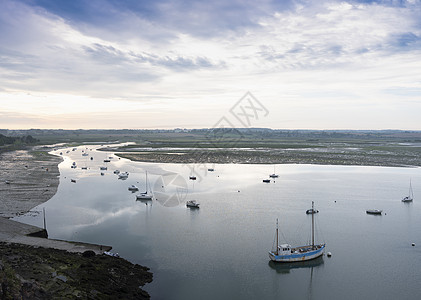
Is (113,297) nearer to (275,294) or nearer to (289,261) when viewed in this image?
(275,294)

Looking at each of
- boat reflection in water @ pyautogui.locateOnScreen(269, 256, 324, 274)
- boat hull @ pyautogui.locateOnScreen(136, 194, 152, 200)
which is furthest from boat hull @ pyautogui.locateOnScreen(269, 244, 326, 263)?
boat hull @ pyautogui.locateOnScreen(136, 194, 152, 200)

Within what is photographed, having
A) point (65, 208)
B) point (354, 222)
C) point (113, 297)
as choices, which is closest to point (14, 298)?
point (113, 297)

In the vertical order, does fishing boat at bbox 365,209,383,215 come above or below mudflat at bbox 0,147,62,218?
below

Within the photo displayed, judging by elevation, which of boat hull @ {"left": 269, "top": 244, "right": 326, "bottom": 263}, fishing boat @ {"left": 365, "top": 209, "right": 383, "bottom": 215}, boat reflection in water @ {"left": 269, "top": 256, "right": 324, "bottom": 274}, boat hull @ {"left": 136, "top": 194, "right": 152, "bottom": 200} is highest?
boat hull @ {"left": 136, "top": 194, "right": 152, "bottom": 200}

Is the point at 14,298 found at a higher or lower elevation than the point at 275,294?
higher

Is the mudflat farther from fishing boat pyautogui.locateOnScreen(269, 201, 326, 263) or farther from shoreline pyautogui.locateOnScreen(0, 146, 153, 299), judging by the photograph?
fishing boat pyautogui.locateOnScreen(269, 201, 326, 263)

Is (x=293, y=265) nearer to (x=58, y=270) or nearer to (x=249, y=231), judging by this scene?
(x=249, y=231)
